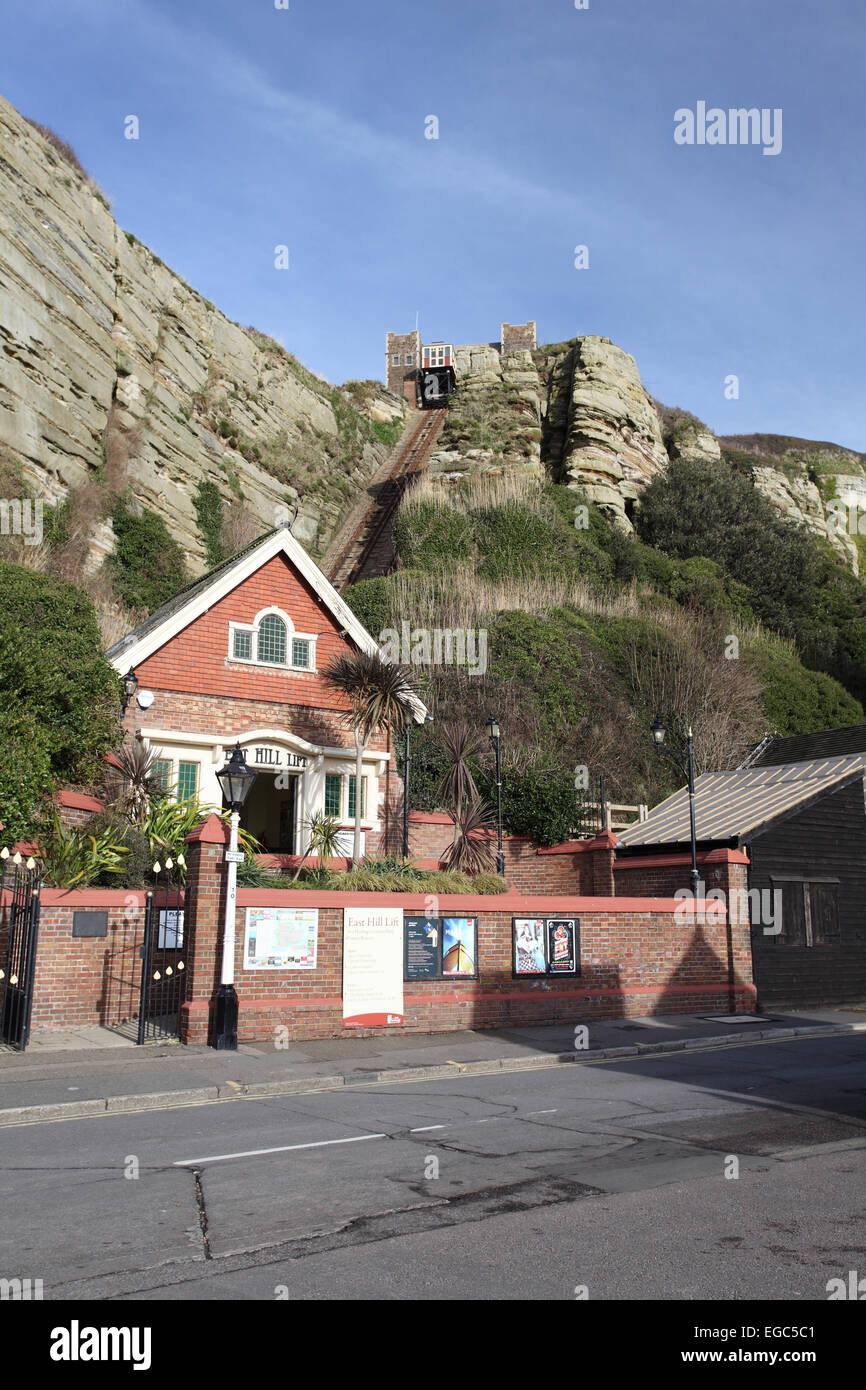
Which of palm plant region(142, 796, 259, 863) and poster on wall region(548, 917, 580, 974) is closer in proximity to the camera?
poster on wall region(548, 917, 580, 974)

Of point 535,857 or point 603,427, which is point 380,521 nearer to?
point 603,427

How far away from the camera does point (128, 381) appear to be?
1695 inches

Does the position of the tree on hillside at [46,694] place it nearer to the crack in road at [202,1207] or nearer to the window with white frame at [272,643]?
the window with white frame at [272,643]

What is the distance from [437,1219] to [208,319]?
170ft

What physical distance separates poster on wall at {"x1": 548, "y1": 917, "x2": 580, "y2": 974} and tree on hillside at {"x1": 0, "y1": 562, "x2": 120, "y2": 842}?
9.44m

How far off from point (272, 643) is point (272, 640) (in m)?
0.08

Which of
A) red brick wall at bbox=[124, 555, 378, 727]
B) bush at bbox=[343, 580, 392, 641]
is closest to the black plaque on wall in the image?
red brick wall at bbox=[124, 555, 378, 727]

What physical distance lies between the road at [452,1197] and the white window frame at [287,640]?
1451 cm

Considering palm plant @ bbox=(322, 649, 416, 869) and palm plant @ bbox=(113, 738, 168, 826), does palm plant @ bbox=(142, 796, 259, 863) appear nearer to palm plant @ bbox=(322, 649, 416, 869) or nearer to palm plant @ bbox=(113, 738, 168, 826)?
palm plant @ bbox=(113, 738, 168, 826)

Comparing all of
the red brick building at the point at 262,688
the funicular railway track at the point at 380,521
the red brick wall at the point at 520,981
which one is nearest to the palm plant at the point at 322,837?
the red brick building at the point at 262,688

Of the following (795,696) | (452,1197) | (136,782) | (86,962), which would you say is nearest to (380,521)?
(795,696)

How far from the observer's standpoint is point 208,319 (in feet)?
169

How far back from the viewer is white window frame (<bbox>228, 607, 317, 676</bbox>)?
24531 millimetres
